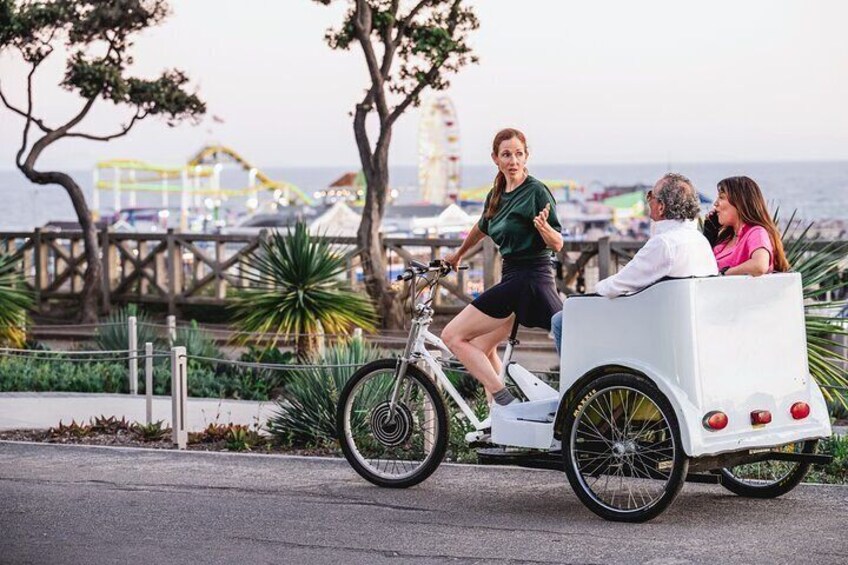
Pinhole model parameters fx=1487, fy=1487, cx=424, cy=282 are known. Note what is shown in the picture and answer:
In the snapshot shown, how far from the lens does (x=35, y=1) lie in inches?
984

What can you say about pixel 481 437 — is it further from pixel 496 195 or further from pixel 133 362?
pixel 133 362

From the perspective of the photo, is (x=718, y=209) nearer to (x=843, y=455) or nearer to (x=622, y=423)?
(x=622, y=423)

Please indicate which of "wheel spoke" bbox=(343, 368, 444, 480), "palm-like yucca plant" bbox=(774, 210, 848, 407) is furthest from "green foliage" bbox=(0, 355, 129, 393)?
"palm-like yucca plant" bbox=(774, 210, 848, 407)

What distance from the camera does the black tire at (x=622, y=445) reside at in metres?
7.30

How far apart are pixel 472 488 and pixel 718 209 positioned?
211cm

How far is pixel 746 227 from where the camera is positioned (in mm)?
7887

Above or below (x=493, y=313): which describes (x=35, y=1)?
above

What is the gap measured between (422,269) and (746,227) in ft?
6.01

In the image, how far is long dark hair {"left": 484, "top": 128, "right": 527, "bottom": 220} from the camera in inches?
330

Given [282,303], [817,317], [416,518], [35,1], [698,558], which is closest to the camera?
[698,558]

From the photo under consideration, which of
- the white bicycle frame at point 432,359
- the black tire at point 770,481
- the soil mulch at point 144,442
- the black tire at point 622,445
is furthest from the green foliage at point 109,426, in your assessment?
the black tire at point 770,481

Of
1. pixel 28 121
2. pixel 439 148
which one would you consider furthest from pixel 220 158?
pixel 28 121

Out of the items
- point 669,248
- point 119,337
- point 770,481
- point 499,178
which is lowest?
point 770,481

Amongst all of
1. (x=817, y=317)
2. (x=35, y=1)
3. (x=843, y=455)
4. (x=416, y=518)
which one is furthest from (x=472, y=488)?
(x=35, y=1)
